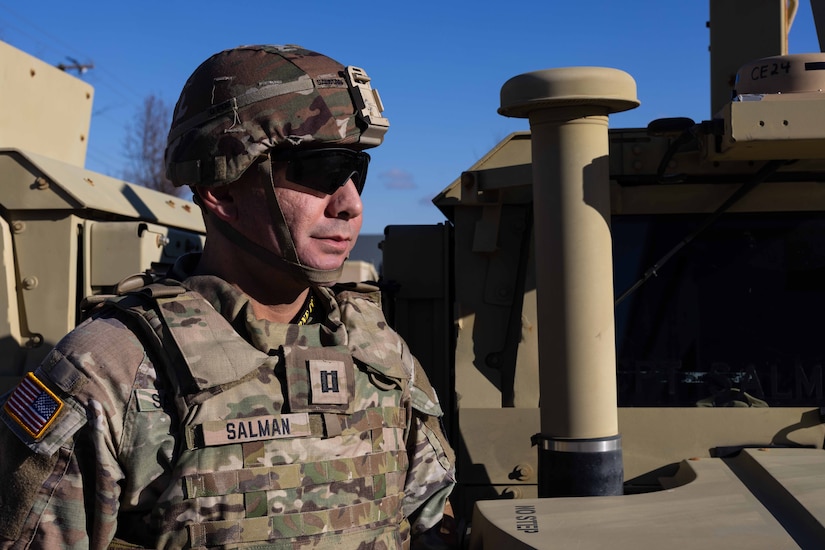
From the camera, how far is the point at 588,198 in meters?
2.62

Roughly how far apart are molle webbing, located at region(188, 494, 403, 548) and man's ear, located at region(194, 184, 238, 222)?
595 mm

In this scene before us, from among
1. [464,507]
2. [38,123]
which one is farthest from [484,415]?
[38,123]

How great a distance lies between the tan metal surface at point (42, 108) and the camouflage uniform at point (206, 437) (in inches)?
111

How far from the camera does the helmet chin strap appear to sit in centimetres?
197

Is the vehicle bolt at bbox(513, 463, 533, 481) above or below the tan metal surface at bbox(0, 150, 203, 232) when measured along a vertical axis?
below

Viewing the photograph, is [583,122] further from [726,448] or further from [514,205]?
[726,448]

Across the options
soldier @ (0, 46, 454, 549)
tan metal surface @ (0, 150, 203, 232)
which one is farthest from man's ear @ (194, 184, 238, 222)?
tan metal surface @ (0, 150, 203, 232)

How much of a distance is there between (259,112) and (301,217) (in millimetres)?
221

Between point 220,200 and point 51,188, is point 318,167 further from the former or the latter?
point 51,188

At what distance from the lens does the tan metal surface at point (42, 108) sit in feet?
14.5

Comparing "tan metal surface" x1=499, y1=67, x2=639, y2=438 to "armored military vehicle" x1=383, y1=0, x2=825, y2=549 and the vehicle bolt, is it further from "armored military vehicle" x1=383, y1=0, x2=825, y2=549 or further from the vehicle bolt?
the vehicle bolt

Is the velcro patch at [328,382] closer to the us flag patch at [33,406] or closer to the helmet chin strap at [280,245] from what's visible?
the helmet chin strap at [280,245]

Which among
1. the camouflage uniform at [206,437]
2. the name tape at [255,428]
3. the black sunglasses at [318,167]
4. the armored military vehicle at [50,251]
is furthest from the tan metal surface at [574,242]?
the armored military vehicle at [50,251]

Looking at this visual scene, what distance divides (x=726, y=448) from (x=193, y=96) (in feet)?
6.91
